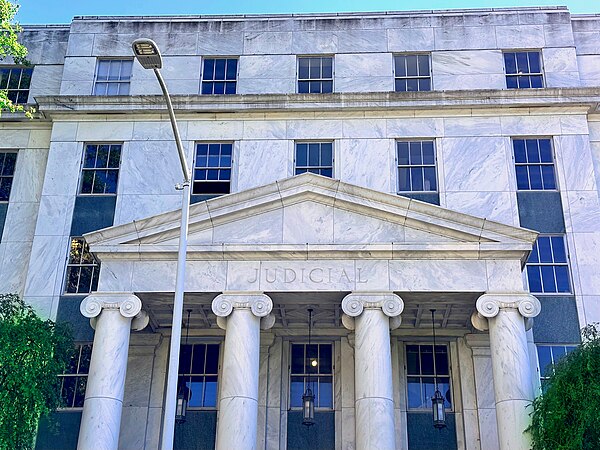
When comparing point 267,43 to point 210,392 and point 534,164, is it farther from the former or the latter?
point 210,392

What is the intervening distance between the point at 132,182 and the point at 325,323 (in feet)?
27.4

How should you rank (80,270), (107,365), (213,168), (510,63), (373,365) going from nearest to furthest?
(373,365) < (107,365) < (80,270) < (213,168) < (510,63)

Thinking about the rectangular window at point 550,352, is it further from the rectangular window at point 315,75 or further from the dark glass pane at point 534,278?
the rectangular window at point 315,75

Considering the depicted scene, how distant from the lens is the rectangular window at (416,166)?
2414cm

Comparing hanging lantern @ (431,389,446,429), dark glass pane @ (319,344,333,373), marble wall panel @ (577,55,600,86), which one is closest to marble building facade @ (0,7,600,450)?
dark glass pane @ (319,344,333,373)

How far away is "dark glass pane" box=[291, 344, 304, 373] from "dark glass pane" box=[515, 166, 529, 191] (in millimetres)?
8966

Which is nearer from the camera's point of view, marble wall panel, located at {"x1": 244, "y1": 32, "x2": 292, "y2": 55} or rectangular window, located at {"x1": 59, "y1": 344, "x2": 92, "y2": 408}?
rectangular window, located at {"x1": 59, "y1": 344, "x2": 92, "y2": 408}

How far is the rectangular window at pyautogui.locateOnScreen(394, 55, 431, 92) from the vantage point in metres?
26.1

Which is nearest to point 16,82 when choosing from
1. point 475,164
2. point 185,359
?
point 185,359

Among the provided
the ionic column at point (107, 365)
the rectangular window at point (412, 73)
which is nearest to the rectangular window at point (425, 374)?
the ionic column at point (107, 365)

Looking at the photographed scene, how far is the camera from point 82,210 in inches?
955

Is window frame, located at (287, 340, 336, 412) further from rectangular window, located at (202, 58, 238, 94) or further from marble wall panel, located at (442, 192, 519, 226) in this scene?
rectangular window, located at (202, 58, 238, 94)

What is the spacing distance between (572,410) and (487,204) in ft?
29.8

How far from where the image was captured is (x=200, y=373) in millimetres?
21609
